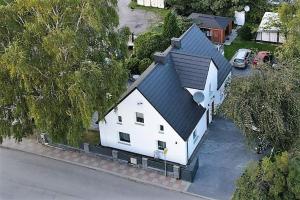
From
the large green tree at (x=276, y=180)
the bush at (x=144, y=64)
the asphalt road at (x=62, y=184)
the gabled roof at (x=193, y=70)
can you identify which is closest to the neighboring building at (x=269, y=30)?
the bush at (x=144, y=64)

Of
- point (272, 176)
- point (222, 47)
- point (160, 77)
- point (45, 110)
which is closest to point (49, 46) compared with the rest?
point (45, 110)

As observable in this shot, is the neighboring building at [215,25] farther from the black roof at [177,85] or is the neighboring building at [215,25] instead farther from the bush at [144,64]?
the black roof at [177,85]

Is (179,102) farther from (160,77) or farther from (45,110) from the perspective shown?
(45,110)

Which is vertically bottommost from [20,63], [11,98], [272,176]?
[272,176]

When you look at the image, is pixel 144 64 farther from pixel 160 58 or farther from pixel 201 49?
pixel 160 58

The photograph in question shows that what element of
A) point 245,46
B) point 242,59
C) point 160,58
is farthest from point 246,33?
point 160,58
